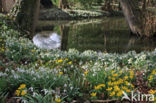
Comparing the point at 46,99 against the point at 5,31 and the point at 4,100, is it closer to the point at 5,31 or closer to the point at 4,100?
the point at 4,100

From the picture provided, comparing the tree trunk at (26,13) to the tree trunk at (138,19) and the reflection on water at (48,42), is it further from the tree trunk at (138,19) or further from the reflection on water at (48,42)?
the tree trunk at (138,19)

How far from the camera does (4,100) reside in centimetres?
313

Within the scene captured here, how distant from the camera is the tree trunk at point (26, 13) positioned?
333 inches

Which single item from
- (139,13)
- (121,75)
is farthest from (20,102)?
(139,13)

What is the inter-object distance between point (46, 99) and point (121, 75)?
62.3 inches

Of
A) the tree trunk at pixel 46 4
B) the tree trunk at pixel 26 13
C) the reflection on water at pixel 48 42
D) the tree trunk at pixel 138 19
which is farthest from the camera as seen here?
the tree trunk at pixel 46 4

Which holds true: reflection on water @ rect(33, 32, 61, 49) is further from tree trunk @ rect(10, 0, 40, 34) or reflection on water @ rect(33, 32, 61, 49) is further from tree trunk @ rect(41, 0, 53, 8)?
tree trunk @ rect(41, 0, 53, 8)

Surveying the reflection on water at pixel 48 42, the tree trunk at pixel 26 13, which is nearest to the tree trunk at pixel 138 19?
the reflection on water at pixel 48 42

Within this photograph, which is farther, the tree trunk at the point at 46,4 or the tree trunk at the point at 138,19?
the tree trunk at the point at 46,4

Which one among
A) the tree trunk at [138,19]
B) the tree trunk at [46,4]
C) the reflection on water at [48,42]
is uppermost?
the tree trunk at [46,4]

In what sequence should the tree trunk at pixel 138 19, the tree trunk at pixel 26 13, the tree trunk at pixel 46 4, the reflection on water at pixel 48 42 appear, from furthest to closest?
1. the tree trunk at pixel 46 4
2. the tree trunk at pixel 138 19
3. the reflection on water at pixel 48 42
4. the tree trunk at pixel 26 13

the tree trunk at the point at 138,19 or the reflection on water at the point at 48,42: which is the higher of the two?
the tree trunk at the point at 138,19

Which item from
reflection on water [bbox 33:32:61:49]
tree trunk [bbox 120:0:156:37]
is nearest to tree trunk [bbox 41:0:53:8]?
reflection on water [bbox 33:32:61:49]

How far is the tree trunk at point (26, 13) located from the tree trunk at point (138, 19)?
18.5 ft
